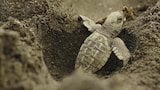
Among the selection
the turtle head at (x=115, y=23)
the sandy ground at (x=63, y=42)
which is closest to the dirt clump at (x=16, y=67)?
the sandy ground at (x=63, y=42)

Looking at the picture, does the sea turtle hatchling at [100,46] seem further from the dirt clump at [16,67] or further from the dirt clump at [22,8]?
the dirt clump at [16,67]

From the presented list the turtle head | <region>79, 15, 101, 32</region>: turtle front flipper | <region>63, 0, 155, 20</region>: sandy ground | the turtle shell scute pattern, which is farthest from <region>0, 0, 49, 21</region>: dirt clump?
<region>63, 0, 155, 20</region>: sandy ground

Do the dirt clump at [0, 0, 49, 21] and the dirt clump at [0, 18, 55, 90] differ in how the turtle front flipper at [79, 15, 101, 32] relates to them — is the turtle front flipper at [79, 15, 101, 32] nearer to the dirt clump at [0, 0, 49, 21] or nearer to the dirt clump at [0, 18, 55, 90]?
the dirt clump at [0, 0, 49, 21]

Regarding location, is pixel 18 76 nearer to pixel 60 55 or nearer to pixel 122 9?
pixel 60 55

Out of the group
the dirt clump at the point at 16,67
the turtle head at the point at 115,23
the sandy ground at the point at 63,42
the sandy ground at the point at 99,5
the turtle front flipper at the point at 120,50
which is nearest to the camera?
the dirt clump at the point at 16,67

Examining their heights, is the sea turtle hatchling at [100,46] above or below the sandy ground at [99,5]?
below

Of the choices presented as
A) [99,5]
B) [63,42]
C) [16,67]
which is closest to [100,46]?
[63,42]

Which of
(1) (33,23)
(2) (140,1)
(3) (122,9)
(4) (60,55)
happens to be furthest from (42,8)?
(2) (140,1)
